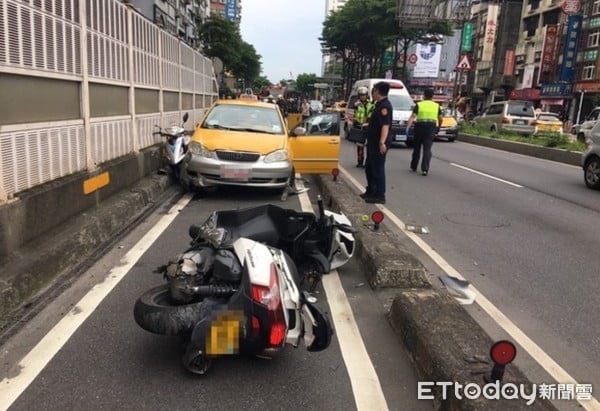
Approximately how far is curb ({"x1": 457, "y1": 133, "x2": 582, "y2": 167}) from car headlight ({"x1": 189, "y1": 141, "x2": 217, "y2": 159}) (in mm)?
11939

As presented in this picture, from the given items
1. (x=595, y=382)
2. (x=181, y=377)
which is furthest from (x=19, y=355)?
(x=595, y=382)

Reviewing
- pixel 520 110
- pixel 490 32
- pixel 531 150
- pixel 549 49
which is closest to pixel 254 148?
pixel 531 150

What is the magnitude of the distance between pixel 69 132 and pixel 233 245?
3.42 meters

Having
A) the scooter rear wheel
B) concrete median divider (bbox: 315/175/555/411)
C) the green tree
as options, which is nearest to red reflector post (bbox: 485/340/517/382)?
concrete median divider (bbox: 315/175/555/411)

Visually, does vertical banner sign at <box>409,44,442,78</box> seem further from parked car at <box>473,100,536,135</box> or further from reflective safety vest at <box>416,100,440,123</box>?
reflective safety vest at <box>416,100,440,123</box>

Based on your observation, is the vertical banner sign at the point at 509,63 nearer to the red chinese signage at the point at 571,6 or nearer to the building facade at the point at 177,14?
the red chinese signage at the point at 571,6

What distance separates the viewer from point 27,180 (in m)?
4.84

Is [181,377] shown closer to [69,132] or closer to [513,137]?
[69,132]

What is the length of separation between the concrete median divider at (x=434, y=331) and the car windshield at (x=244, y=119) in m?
4.48

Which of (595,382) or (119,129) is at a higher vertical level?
(119,129)

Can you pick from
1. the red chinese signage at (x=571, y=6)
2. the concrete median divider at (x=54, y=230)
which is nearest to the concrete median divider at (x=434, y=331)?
the concrete median divider at (x=54, y=230)

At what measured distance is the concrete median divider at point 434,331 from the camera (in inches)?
110

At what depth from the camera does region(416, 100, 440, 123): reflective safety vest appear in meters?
12.2

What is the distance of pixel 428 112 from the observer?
39.9 ft
